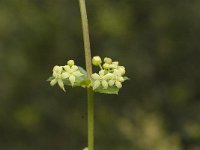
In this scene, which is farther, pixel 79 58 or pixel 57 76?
pixel 79 58

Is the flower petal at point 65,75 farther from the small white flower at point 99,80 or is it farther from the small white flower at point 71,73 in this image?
the small white flower at point 99,80

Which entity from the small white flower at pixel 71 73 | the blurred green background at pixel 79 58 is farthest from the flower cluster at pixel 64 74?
the blurred green background at pixel 79 58

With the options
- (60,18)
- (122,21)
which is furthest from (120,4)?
(60,18)

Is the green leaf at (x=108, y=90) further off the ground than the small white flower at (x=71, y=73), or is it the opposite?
the small white flower at (x=71, y=73)

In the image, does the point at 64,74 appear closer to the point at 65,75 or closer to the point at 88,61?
the point at 65,75

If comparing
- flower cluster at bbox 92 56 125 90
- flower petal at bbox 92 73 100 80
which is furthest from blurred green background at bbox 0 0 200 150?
flower petal at bbox 92 73 100 80

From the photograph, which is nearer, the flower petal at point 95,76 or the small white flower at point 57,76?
the flower petal at point 95,76

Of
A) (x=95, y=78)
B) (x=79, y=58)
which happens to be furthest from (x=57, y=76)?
(x=79, y=58)

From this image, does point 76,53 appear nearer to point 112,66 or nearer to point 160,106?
point 160,106
